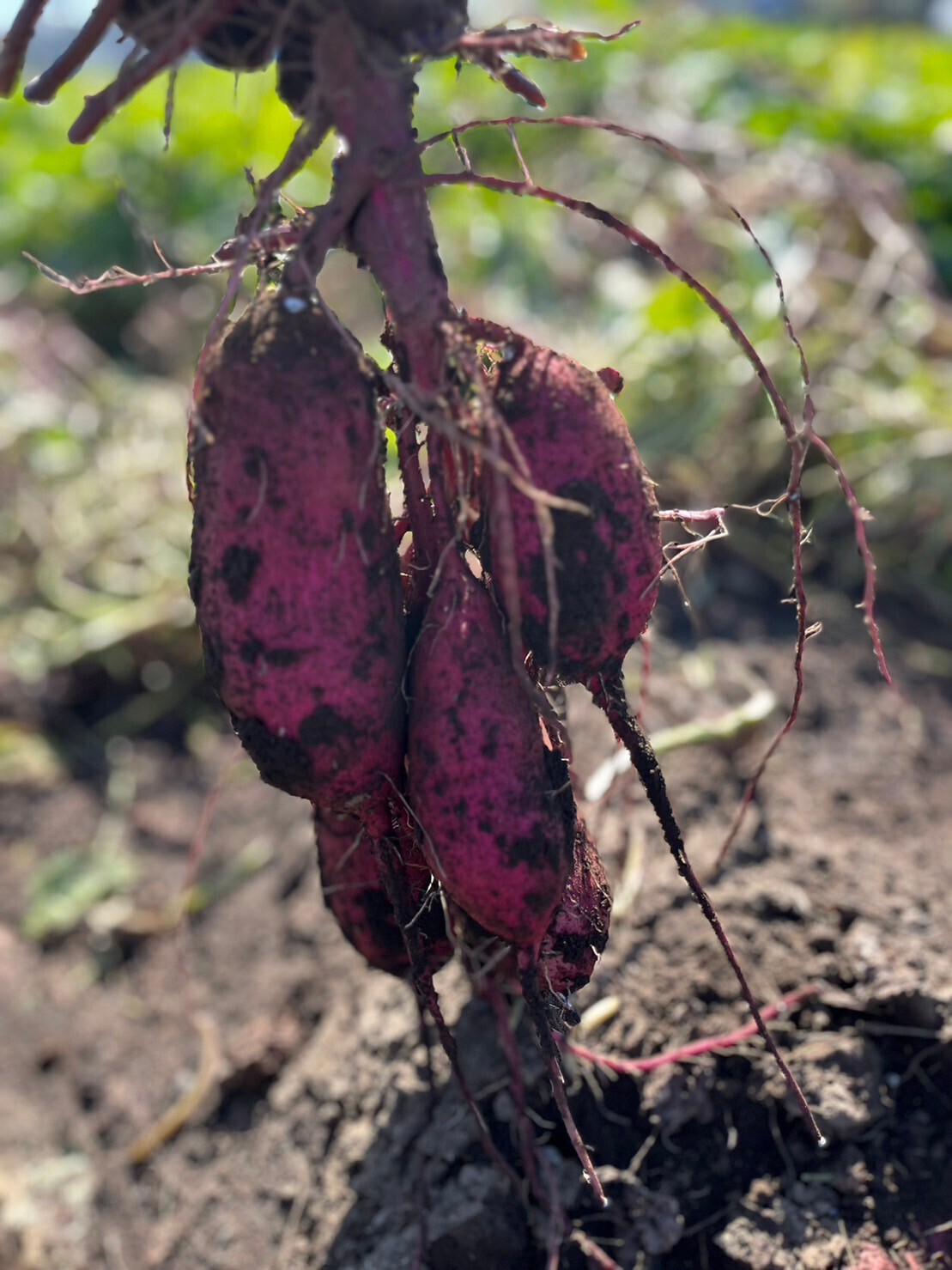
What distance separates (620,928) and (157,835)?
4.50 ft

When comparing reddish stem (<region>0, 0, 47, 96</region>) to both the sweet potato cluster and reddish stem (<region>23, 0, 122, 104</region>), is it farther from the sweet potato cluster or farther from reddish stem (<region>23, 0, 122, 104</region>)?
the sweet potato cluster

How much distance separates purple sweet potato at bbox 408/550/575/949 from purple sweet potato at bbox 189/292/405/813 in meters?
0.06

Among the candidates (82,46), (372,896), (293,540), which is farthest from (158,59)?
(372,896)

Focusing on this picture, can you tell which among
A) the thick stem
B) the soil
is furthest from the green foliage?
the soil

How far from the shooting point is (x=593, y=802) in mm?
1559

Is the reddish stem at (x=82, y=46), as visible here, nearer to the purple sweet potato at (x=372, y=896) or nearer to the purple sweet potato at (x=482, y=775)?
the purple sweet potato at (x=482, y=775)

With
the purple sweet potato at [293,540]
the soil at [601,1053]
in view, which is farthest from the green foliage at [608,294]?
the soil at [601,1053]

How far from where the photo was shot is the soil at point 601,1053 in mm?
1262

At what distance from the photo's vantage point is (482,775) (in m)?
1.04

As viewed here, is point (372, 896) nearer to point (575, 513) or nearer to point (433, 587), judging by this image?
point (433, 587)

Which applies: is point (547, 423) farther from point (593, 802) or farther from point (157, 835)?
point (157, 835)

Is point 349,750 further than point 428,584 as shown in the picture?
No

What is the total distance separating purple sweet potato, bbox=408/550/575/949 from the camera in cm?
104

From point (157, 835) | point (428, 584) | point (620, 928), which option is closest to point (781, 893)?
point (620, 928)
